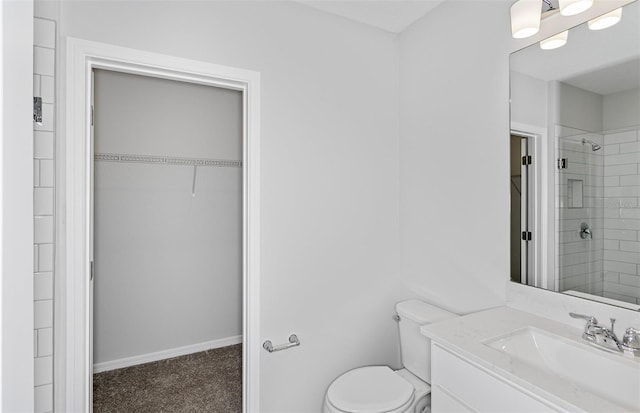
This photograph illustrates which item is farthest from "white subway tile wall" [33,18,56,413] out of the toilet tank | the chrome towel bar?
the toilet tank

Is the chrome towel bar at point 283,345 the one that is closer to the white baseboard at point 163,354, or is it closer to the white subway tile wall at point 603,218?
the white subway tile wall at point 603,218

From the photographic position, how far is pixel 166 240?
2.85m

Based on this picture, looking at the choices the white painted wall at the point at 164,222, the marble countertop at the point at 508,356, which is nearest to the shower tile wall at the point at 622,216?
the marble countertop at the point at 508,356

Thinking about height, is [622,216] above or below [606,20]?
below

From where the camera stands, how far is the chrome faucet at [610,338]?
3.65ft

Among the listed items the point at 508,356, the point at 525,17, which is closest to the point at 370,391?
the point at 508,356

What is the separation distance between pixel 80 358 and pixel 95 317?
53.8 inches

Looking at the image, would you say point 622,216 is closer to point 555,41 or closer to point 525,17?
point 555,41

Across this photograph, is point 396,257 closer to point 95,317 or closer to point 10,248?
point 10,248

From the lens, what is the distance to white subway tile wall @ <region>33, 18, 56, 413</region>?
4.46 ft

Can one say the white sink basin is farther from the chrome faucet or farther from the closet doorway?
the closet doorway

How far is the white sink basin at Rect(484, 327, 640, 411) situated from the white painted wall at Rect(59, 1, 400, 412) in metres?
0.97

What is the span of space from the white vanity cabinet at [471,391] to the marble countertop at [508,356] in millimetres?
29

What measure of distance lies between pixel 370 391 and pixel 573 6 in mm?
1812
